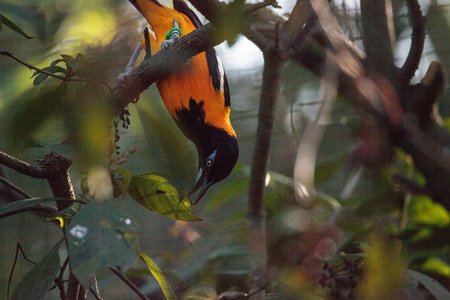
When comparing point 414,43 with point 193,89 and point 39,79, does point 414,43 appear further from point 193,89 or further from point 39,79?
point 39,79

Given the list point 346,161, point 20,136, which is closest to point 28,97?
point 20,136

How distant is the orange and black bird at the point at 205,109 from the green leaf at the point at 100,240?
1025 millimetres

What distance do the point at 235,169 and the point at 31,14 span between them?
1.96 meters

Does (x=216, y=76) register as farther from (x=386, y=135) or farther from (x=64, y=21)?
(x=64, y=21)

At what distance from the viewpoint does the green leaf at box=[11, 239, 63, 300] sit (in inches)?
46.4

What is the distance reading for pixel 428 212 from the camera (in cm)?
255

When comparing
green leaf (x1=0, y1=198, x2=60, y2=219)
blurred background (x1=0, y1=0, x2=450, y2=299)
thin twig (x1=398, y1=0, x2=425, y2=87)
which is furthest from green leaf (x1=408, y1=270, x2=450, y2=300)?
green leaf (x1=0, y1=198, x2=60, y2=219)

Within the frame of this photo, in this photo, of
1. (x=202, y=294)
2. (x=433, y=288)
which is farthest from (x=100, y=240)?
(x=433, y=288)

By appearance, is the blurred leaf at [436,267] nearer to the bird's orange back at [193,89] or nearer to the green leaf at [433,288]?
the green leaf at [433,288]

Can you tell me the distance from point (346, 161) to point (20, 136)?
2.61 meters

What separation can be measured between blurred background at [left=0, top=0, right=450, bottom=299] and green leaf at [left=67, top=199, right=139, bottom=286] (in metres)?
0.11

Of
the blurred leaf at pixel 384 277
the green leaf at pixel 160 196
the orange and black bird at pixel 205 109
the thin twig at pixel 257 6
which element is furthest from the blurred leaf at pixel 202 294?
the thin twig at pixel 257 6

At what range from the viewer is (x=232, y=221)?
2637 millimetres

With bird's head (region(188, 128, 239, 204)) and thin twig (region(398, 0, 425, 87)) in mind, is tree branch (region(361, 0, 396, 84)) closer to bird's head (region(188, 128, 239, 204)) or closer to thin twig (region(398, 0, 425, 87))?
thin twig (region(398, 0, 425, 87))
